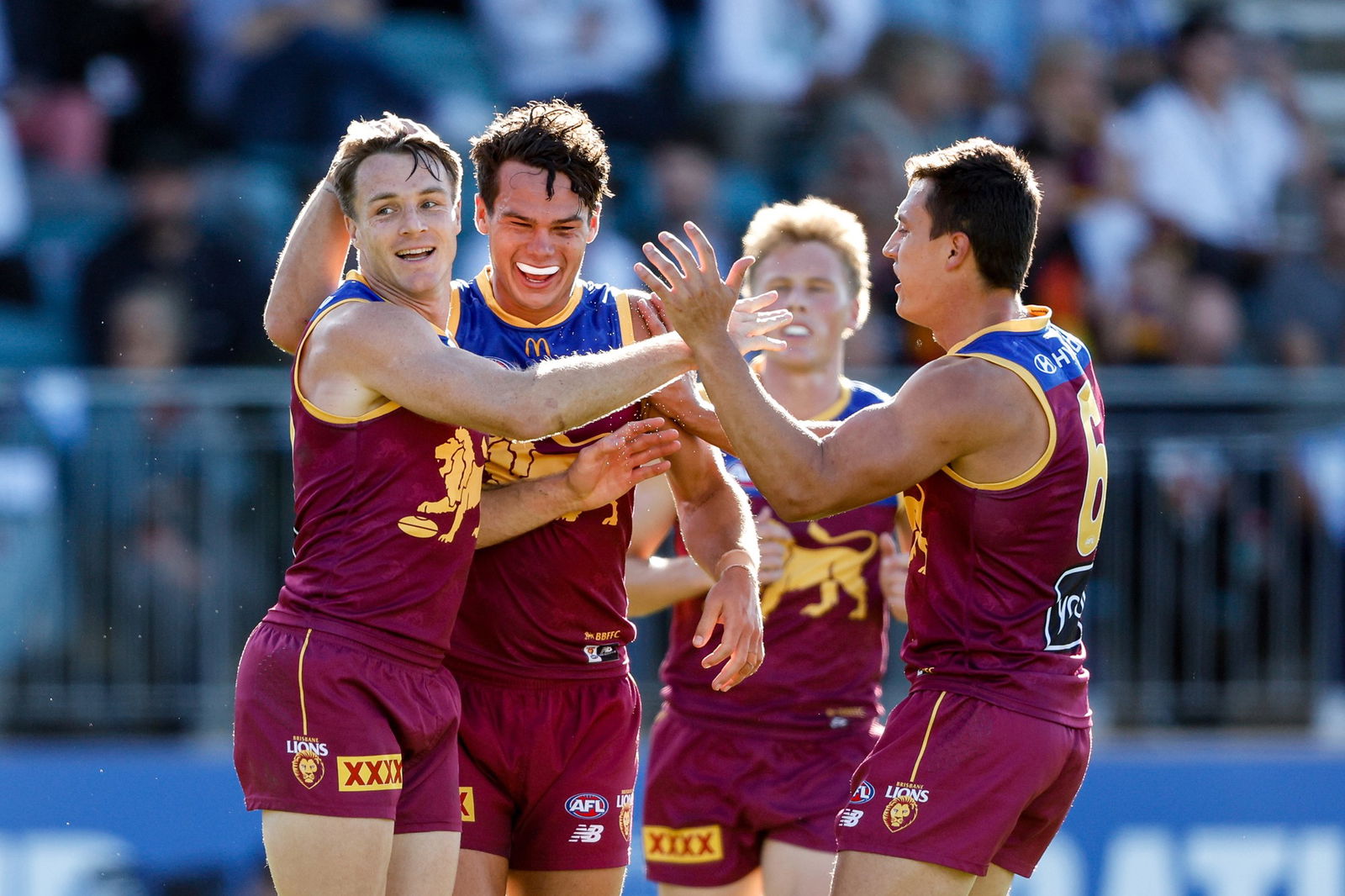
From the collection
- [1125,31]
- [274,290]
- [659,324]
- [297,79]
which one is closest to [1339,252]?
[1125,31]

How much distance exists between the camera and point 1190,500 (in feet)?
30.2

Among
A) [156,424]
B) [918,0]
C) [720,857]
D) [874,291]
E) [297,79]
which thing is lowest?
[720,857]

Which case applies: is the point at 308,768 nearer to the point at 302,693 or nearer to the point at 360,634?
the point at 302,693

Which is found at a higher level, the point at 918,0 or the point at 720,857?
the point at 918,0

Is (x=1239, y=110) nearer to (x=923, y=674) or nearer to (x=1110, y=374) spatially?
(x=1110, y=374)

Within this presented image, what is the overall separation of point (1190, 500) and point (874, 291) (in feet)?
7.94

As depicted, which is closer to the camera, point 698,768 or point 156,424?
point 698,768

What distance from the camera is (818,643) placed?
6117mm

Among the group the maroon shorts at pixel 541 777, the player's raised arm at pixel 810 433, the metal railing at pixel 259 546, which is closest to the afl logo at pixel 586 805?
the maroon shorts at pixel 541 777

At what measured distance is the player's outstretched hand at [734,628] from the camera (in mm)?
4930

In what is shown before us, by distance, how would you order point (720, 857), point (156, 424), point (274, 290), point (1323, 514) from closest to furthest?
1. point (274, 290)
2. point (720, 857)
3. point (156, 424)
4. point (1323, 514)

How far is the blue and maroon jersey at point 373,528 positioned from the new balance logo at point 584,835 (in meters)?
0.78

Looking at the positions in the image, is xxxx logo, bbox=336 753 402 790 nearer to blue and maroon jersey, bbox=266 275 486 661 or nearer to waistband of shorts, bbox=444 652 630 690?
blue and maroon jersey, bbox=266 275 486 661

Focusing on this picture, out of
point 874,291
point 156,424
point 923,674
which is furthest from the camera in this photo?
point 874,291
